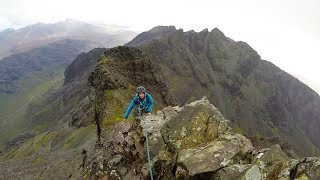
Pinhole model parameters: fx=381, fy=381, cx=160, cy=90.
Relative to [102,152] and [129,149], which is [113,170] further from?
[102,152]

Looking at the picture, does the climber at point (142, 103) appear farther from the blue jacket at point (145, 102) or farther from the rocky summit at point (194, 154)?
the rocky summit at point (194, 154)

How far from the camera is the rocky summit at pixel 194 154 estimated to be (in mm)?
21938

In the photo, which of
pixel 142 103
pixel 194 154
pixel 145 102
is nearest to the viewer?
pixel 194 154

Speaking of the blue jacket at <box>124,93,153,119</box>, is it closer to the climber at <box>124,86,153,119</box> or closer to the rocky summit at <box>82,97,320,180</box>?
the climber at <box>124,86,153,119</box>

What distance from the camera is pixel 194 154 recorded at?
24969 millimetres

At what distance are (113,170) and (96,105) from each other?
40.2m

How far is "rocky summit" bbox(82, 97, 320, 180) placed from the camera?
21.9 m

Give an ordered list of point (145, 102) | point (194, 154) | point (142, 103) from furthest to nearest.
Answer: point (145, 102)
point (142, 103)
point (194, 154)

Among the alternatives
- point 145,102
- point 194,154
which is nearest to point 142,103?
point 145,102

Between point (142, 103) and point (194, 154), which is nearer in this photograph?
point (194, 154)

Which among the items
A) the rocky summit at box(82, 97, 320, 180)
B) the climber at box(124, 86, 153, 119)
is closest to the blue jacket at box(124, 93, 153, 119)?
the climber at box(124, 86, 153, 119)

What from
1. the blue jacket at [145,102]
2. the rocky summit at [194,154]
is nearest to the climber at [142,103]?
the blue jacket at [145,102]

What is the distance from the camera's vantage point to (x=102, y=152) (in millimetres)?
35562

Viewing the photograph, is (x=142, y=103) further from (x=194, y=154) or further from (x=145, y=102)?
(x=194, y=154)
